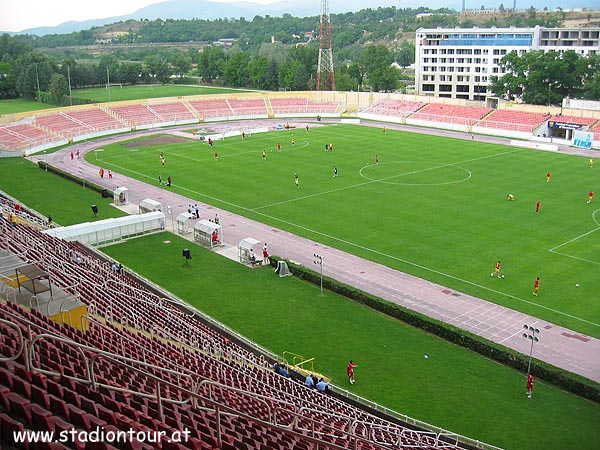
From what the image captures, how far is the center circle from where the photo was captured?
54.7 meters

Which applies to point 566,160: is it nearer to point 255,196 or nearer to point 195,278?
point 255,196

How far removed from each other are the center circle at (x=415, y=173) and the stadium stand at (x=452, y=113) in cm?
2715

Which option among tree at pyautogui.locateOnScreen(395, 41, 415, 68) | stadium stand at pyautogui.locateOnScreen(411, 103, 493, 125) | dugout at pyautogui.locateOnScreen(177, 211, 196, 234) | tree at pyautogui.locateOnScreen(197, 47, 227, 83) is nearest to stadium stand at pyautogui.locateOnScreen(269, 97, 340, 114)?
stadium stand at pyautogui.locateOnScreen(411, 103, 493, 125)

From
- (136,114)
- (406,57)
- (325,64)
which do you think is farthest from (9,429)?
(406,57)

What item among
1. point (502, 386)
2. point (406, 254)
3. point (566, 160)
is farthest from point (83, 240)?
point (566, 160)

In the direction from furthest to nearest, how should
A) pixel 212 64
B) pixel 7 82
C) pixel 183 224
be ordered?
pixel 212 64 → pixel 7 82 → pixel 183 224

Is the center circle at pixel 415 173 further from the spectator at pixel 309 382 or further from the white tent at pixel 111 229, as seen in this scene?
the spectator at pixel 309 382

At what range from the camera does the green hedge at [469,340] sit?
22.5m

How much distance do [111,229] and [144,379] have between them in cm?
2658

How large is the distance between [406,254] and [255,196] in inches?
683

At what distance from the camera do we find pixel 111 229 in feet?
127

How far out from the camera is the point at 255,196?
50062 millimetres

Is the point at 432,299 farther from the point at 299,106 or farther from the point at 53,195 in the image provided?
the point at 299,106

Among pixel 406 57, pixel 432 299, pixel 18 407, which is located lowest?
pixel 432 299
